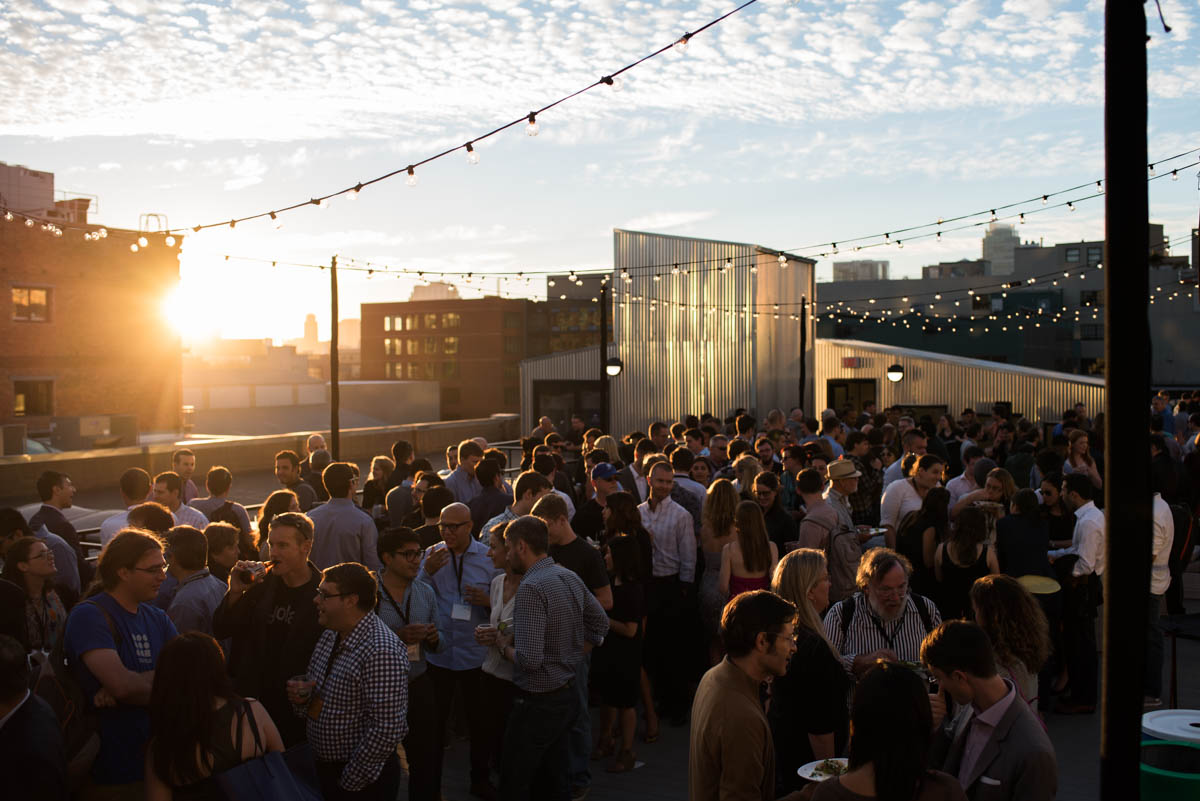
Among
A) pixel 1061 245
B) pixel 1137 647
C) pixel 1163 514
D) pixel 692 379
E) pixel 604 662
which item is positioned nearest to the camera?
pixel 1137 647

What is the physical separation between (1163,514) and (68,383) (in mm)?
39515

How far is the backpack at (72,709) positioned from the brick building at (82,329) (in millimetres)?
33349

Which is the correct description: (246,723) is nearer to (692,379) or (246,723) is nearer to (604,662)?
(604,662)

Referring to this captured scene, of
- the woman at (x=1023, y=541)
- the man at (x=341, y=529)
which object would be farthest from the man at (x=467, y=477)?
the woman at (x=1023, y=541)

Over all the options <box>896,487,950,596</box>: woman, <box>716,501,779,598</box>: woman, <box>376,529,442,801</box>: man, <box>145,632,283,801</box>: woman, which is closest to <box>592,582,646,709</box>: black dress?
<box>716,501,779,598</box>: woman

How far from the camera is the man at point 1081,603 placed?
734 cm

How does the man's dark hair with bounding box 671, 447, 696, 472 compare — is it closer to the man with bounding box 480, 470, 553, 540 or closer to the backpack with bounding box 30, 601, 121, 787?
the man with bounding box 480, 470, 553, 540

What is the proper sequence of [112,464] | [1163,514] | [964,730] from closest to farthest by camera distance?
[964,730] → [1163,514] → [112,464]

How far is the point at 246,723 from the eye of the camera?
349 cm

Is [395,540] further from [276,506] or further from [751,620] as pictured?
[751,620]

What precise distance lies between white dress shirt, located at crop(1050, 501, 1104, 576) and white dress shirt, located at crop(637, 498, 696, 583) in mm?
2914

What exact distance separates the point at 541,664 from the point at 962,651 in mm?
2287

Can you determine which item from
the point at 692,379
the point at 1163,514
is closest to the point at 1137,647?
the point at 1163,514

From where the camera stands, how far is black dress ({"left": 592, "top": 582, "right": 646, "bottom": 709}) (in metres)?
6.46
